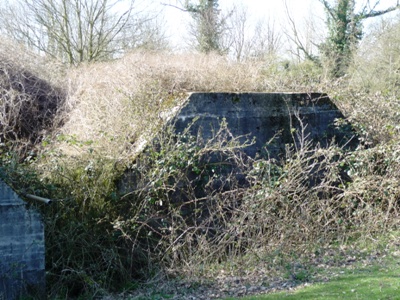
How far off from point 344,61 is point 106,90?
13247 millimetres

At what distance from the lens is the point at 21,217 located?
8.93 metres

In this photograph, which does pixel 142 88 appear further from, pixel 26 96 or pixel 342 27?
pixel 342 27

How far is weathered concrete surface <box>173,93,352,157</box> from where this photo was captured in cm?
1107

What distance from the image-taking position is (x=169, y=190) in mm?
10180

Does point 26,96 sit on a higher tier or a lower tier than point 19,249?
higher

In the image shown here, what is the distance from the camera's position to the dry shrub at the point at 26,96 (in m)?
12.2

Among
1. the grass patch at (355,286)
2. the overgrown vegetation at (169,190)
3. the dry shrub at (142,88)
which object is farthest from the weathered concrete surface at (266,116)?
the grass patch at (355,286)

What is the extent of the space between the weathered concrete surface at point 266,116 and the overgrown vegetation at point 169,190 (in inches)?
12.9

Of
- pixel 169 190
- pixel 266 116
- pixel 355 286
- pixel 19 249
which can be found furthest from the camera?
pixel 266 116

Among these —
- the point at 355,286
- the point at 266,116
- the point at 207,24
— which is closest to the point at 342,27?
the point at 207,24

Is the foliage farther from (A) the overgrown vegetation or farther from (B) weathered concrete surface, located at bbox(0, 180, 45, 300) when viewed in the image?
(B) weathered concrete surface, located at bbox(0, 180, 45, 300)

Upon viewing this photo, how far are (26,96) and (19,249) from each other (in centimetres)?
508

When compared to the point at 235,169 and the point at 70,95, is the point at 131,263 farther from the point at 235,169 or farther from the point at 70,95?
the point at 70,95

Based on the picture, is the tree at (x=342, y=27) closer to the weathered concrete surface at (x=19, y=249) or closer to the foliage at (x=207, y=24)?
the foliage at (x=207, y=24)
